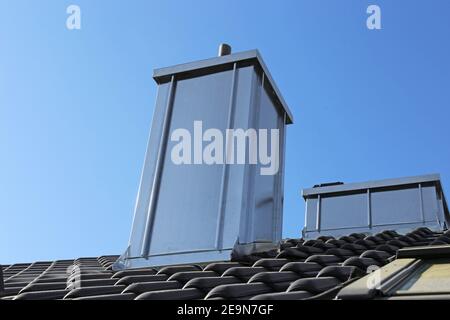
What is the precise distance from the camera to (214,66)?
532cm

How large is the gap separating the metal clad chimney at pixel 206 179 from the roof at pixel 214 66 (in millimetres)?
10

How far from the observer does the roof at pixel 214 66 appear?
17.2 ft

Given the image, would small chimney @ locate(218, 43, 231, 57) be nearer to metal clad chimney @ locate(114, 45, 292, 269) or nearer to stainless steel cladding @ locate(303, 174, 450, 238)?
metal clad chimney @ locate(114, 45, 292, 269)

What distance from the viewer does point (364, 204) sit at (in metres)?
9.20

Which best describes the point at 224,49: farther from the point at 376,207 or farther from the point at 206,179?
the point at 376,207

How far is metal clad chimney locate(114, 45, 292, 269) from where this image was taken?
425 centimetres

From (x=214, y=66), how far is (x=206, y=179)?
134cm

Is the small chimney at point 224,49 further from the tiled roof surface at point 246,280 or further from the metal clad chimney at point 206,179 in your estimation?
the tiled roof surface at point 246,280

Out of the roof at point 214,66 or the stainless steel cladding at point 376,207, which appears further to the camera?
the stainless steel cladding at point 376,207

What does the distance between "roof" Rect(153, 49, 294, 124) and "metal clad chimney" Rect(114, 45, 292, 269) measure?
0.03ft

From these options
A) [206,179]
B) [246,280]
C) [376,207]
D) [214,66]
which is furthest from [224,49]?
[376,207]

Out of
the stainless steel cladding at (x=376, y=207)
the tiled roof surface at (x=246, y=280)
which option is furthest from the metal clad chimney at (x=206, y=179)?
the stainless steel cladding at (x=376, y=207)
